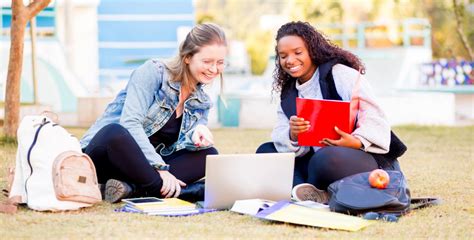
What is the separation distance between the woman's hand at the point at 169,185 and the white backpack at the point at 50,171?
318 millimetres

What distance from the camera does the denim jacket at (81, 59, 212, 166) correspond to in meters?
3.67

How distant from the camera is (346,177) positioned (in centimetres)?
342

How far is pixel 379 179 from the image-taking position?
10.8 feet

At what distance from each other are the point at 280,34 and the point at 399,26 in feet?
38.1

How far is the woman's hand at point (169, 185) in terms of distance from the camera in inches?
143

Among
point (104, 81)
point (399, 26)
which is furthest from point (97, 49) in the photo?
point (399, 26)

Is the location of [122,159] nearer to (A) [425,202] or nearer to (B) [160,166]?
(B) [160,166]

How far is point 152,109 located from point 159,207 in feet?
1.97

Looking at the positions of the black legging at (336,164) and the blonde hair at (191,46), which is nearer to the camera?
the black legging at (336,164)

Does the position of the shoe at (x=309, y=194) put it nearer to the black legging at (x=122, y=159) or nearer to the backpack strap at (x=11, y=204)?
the black legging at (x=122, y=159)

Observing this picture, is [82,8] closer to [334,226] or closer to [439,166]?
[439,166]

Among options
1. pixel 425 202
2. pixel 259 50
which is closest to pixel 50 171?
pixel 425 202

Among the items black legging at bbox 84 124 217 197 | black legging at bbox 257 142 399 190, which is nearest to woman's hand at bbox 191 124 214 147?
black legging at bbox 84 124 217 197

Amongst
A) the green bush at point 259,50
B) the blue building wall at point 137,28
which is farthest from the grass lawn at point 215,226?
the green bush at point 259,50
